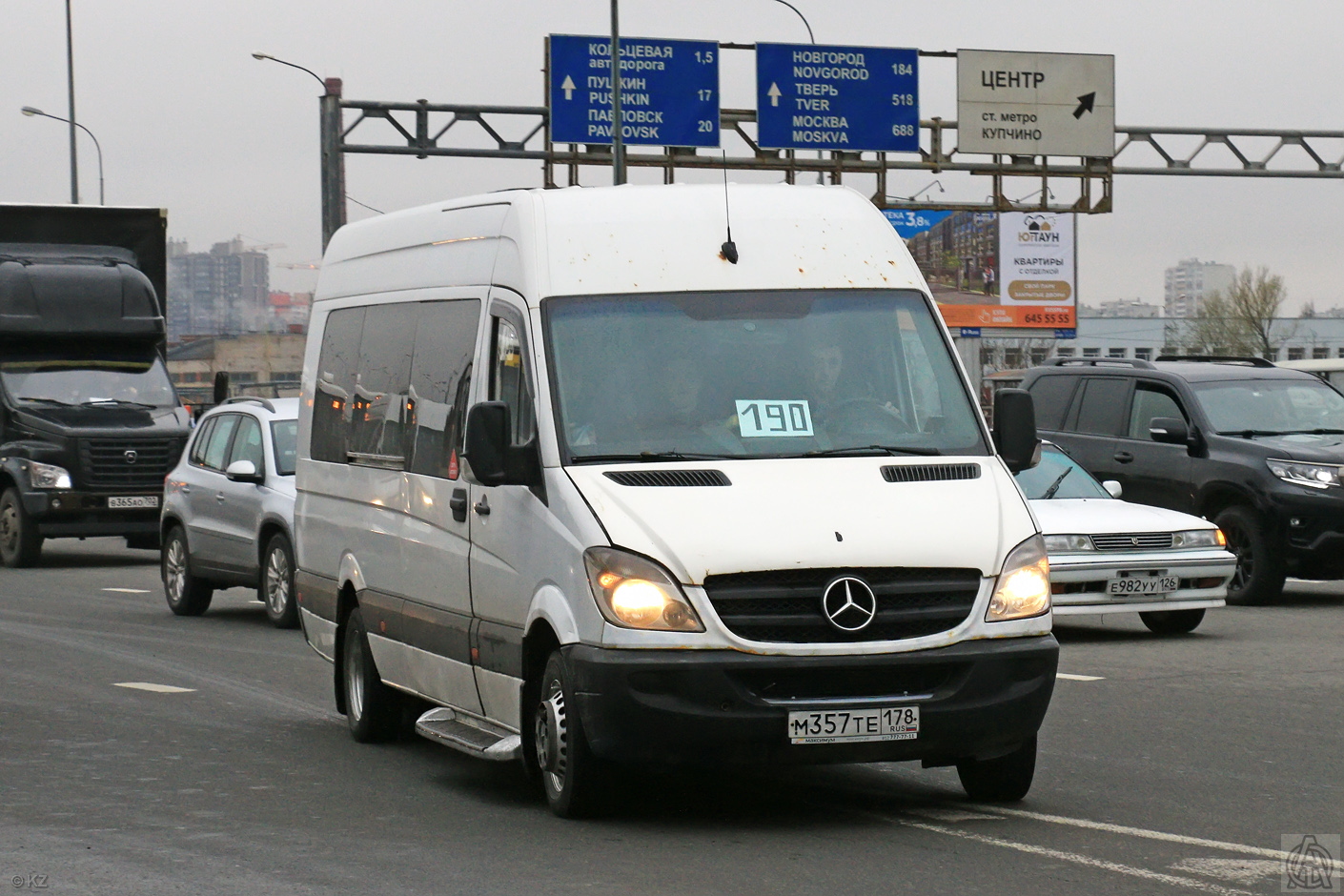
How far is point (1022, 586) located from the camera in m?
7.67

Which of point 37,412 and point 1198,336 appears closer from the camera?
point 37,412

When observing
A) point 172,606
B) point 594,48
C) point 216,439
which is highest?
point 594,48

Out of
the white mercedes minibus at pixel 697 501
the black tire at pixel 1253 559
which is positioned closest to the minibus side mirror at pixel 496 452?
the white mercedes minibus at pixel 697 501

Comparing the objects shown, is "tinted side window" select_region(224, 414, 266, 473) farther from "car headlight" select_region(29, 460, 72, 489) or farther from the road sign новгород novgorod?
the road sign новгород novgorod

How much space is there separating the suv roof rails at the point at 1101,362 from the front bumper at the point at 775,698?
40.2ft

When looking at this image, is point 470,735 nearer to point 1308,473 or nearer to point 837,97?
point 1308,473

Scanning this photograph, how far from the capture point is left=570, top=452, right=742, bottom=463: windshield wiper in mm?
7887

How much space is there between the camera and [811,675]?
739 centimetres

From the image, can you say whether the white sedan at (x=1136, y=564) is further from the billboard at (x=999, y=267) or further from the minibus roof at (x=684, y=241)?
the billboard at (x=999, y=267)

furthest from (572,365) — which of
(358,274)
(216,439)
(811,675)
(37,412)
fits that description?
(37,412)

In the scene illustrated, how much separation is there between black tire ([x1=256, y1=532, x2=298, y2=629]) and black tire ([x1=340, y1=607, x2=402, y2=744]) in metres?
5.64

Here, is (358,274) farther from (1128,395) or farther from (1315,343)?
(1315,343)

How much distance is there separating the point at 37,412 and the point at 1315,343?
9296cm

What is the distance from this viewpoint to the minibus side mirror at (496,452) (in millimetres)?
7941
